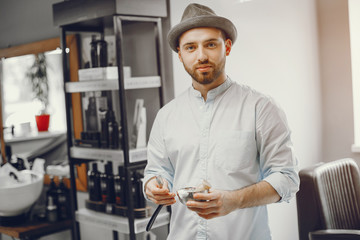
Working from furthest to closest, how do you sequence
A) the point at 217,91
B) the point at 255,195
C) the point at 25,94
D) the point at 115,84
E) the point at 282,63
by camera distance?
the point at 25,94 → the point at 282,63 → the point at 115,84 → the point at 217,91 → the point at 255,195

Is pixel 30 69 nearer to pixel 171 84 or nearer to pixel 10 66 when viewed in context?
pixel 10 66

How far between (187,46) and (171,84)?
1.12 m

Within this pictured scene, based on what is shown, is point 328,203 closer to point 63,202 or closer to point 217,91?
point 217,91

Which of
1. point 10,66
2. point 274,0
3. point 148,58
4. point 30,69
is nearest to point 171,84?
point 148,58

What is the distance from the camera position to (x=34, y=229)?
325 centimetres

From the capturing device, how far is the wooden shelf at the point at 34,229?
3.19 metres

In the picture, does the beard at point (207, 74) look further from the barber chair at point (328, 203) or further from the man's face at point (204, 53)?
the barber chair at point (328, 203)

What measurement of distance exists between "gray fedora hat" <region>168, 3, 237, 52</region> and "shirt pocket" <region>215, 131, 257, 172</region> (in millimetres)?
404

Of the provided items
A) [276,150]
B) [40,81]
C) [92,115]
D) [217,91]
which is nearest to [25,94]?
[40,81]

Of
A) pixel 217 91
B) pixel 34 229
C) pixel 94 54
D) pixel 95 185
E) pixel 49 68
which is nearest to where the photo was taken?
pixel 217 91

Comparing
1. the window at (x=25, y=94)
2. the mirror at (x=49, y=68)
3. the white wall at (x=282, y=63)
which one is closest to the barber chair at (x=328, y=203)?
the white wall at (x=282, y=63)

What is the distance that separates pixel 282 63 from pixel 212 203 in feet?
7.35

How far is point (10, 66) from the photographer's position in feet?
13.0

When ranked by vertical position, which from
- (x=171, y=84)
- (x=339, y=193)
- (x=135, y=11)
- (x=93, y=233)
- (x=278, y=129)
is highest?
(x=135, y=11)
